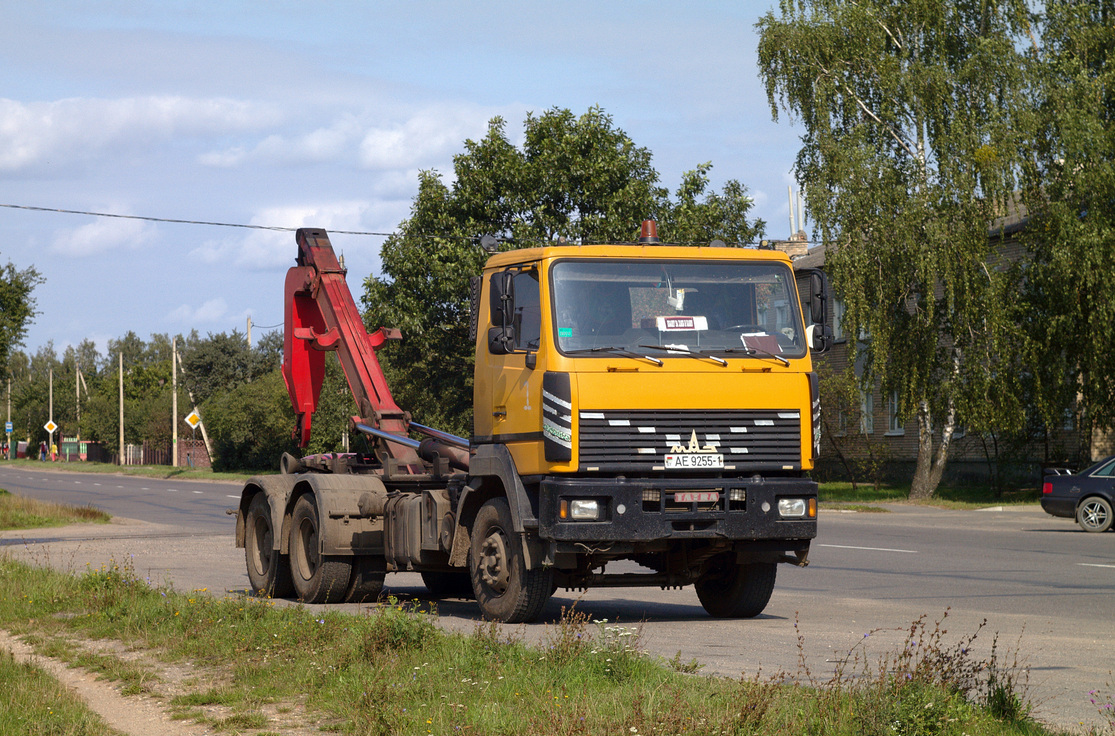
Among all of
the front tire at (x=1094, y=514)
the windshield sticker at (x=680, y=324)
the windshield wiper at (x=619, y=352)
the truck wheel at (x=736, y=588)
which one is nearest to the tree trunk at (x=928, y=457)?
the front tire at (x=1094, y=514)

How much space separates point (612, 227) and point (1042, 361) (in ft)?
41.5

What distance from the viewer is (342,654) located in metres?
8.06

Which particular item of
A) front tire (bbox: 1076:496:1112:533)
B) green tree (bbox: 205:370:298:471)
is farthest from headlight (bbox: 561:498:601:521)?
green tree (bbox: 205:370:298:471)

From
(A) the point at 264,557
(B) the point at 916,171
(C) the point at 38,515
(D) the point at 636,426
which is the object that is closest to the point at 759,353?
(D) the point at 636,426

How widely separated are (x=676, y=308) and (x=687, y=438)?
1.09 meters

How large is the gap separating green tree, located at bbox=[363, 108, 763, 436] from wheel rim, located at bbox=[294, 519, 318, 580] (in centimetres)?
2494

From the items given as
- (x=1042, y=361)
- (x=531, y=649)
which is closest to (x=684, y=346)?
(x=531, y=649)

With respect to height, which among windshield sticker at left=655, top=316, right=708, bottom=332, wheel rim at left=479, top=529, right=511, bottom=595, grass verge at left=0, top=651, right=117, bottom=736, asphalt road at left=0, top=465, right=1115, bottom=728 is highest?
windshield sticker at left=655, top=316, right=708, bottom=332

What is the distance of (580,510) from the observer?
9812mm

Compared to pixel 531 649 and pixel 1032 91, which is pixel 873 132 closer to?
pixel 1032 91

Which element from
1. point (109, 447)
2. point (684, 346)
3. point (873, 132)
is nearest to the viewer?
point (684, 346)

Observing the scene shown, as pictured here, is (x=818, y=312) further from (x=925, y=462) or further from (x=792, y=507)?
(x=925, y=462)

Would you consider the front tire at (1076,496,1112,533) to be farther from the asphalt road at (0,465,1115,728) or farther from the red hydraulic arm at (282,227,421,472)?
the red hydraulic arm at (282,227,421,472)

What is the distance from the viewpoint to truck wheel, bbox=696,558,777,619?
11.3m
